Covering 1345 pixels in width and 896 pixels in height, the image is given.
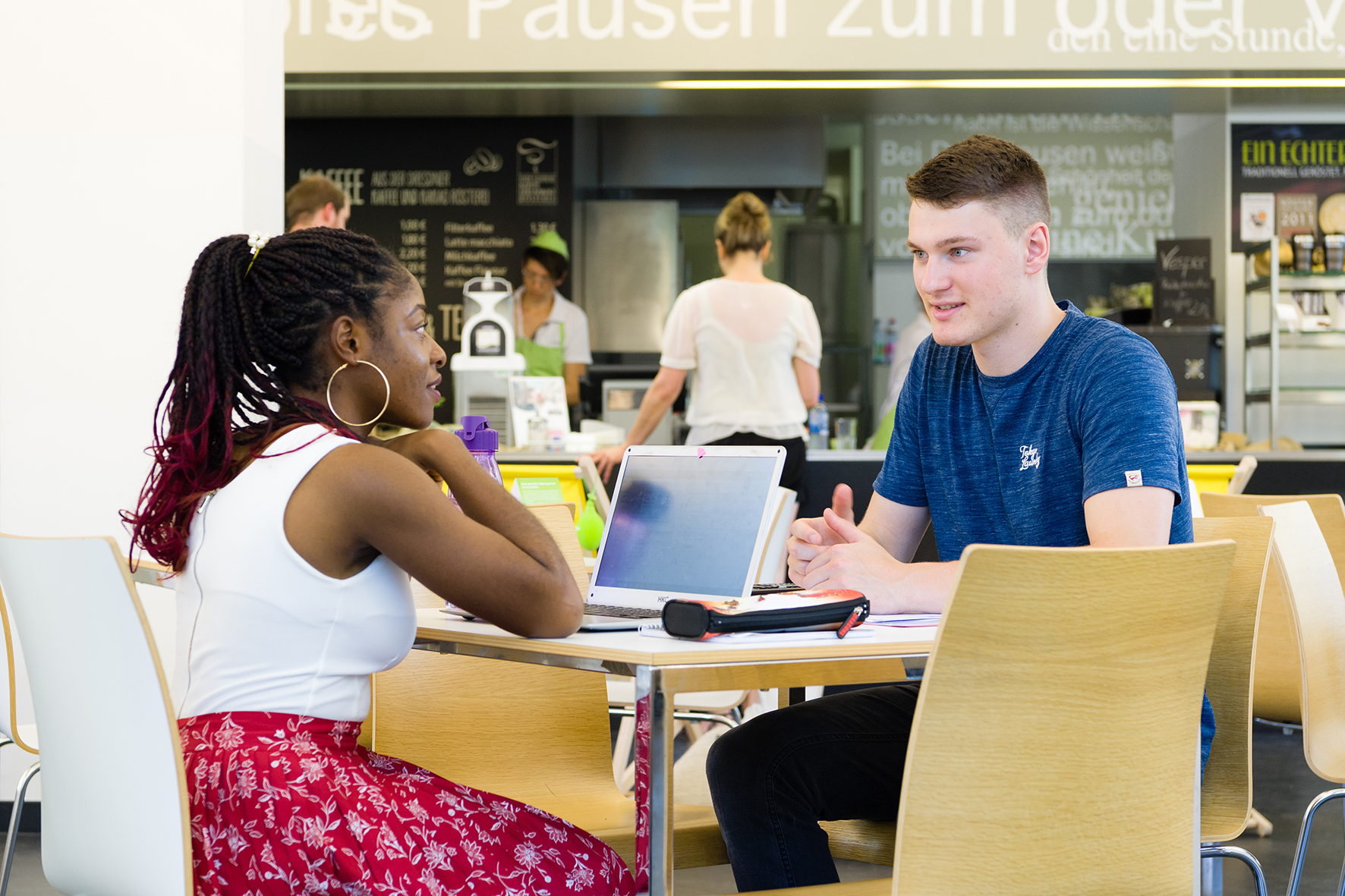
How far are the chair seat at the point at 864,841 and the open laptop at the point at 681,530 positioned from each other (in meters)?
0.44

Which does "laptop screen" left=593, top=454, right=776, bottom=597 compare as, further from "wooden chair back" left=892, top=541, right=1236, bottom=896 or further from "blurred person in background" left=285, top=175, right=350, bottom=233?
"blurred person in background" left=285, top=175, right=350, bottom=233

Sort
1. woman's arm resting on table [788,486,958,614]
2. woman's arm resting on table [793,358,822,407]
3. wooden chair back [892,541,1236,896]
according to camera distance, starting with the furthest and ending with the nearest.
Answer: woman's arm resting on table [793,358,822,407] < woman's arm resting on table [788,486,958,614] < wooden chair back [892,541,1236,896]

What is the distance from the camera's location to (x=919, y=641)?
4.68ft

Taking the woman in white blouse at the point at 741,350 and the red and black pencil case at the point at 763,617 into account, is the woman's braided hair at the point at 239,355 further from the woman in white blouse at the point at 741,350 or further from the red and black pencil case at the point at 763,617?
the woman in white blouse at the point at 741,350

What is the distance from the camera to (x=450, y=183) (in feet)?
23.9

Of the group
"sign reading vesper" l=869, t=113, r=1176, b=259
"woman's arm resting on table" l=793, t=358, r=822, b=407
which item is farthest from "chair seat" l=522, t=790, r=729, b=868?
"sign reading vesper" l=869, t=113, r=1176, b=259

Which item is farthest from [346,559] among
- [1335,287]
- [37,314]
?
[1335,287]

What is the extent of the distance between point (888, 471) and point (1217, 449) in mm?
3552

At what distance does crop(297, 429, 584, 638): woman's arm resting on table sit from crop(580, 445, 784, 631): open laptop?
129 millimetres

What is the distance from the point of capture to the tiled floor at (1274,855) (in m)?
2.75

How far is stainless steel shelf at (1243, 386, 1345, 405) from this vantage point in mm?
6371

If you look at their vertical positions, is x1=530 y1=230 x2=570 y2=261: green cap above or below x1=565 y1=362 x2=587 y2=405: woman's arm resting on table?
above

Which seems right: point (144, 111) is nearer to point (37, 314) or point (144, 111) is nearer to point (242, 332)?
point (37, 314)

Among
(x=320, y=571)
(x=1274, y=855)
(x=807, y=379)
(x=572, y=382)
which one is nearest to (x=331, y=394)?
(x=320, y=571)
